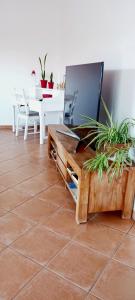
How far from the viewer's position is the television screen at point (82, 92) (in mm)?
1910

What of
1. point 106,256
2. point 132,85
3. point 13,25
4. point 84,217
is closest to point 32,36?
point 13,25

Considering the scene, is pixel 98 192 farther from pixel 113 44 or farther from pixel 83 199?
pixel 113 44

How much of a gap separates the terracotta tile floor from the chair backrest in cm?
180

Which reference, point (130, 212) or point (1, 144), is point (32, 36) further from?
point (130, 212)

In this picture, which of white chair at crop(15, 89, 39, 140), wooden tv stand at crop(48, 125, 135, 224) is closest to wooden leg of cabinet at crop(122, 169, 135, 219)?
wooden tv stand at crop(48, 125, 135, 224)

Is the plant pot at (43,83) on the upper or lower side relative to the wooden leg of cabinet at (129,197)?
upper

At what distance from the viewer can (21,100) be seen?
3.98 meters

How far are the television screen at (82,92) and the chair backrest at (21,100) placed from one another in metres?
1.28

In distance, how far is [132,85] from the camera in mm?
1851

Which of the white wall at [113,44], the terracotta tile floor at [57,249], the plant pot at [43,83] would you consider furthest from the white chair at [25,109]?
the terracotta tile floor at [57,249]

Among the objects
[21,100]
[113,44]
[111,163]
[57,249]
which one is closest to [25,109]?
[21,100]

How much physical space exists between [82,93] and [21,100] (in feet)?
6.76

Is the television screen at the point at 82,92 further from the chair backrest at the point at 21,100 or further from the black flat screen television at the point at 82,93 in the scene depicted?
the chair backrest at the point at 21,100

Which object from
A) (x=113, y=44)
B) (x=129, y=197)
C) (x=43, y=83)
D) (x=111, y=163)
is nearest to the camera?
(x=111, y=163)
